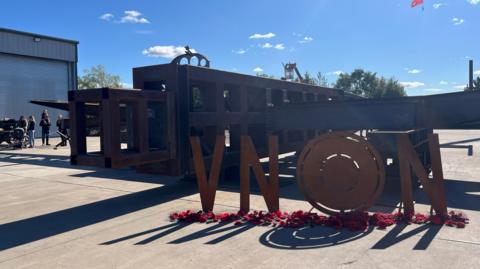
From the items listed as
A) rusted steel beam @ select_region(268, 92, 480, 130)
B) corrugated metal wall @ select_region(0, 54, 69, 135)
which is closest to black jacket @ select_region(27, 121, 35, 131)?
corrugated metal wall @ select_region(0, 54, 69, 135)

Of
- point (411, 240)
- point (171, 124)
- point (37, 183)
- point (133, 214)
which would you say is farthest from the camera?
point (37, 183)

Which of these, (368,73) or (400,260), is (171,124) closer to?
(400,260)

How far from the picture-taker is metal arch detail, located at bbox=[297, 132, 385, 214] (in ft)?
17.2

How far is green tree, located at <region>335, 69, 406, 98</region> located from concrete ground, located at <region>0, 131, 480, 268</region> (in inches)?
3173

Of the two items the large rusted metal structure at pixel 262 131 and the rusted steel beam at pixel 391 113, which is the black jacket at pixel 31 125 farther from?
the rusted steel beam at pixel 391 113

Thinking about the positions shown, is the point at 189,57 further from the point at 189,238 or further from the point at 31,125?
the point at 31,125

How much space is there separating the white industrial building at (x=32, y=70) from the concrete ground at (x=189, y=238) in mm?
27036

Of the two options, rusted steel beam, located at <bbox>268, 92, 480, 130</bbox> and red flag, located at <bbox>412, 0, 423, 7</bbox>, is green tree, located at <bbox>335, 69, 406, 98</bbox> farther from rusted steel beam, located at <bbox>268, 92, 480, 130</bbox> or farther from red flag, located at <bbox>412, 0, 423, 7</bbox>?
rusted steel beam, located at <bbox>268, 92, 480, 130</bbox>

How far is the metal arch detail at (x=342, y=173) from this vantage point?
5250 mm

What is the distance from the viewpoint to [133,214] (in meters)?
5.95

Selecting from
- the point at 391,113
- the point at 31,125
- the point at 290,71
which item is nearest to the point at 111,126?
the point at 391,113

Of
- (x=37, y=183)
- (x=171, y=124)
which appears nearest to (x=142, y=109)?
(x=171, y=124)

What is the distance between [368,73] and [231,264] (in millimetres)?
91380

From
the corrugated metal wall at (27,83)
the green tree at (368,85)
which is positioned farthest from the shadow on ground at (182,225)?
the green tree at (368,85)
